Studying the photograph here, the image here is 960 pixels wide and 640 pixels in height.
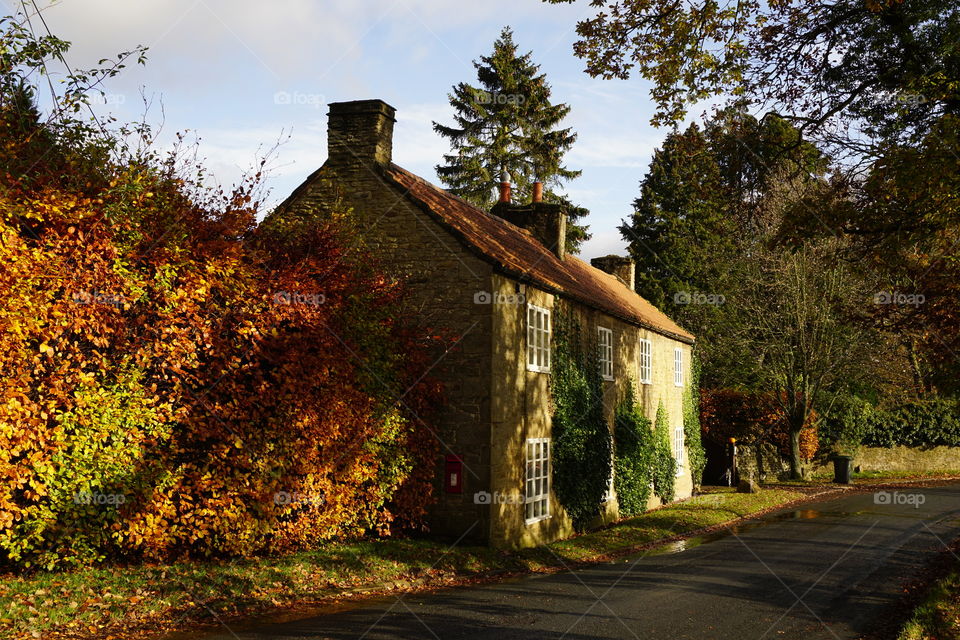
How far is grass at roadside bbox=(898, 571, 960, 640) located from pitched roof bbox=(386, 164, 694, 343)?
8865mm

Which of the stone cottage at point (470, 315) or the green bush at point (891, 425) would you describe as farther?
the green bush at point (891, 425)

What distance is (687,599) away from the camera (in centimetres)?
1098

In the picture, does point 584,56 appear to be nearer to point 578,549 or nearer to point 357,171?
point 357,171

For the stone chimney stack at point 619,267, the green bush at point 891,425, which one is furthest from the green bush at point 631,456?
the green bush at point 891,425

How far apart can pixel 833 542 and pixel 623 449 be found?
6.20 m

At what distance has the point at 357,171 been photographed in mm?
16656

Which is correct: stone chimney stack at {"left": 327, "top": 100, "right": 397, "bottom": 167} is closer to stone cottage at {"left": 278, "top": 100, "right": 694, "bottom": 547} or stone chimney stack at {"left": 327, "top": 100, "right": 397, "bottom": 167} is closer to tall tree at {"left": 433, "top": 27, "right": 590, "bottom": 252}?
stone cottage at {"left": 278, "top": 100, "right": 694, "bottom": 547}

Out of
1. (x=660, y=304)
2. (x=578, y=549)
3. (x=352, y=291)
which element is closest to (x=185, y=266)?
(x=352, y=291)

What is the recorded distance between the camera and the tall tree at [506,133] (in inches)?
1606

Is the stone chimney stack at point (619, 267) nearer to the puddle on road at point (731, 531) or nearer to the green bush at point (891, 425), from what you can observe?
the green bush at point (891, 425)

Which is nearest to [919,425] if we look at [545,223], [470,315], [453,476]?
[545,223]

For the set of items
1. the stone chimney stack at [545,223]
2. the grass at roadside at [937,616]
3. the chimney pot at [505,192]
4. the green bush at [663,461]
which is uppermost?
the chimney pot at [505,192]

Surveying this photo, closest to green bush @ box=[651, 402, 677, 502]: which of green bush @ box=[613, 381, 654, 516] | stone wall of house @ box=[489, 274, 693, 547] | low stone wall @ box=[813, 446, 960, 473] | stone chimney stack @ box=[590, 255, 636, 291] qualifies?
green bush @ box=[613, 381, 654, 516]

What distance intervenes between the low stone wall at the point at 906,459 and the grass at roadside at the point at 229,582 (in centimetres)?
2407
